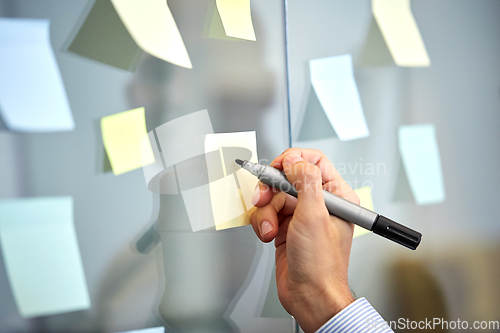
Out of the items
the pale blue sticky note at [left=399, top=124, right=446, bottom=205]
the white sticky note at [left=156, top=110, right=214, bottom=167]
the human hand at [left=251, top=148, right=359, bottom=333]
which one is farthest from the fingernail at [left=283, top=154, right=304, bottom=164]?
the pale blue sticky note at [left=399, top=124, right=446, bottom=205]

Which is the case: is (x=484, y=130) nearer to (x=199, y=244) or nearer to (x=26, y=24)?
(x=199, y=244)

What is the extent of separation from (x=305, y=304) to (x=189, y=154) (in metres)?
0.26

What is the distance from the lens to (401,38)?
489 mm

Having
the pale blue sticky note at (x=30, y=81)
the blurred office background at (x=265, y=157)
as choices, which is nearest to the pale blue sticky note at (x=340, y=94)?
the blurred office background at (x=265, y=157)

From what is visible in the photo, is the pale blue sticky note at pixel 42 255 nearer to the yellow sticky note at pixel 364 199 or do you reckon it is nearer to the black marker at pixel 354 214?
the black marker at pixel 354 214

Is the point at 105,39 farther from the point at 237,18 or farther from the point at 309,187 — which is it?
the point at 309,187

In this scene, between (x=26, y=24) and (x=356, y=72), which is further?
(x=356, y=72)

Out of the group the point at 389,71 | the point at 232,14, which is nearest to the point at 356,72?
the point at 389,71

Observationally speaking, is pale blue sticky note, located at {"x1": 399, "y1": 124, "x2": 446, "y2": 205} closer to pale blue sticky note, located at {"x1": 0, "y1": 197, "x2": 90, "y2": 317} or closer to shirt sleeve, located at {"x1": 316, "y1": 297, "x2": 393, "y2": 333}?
shirt sleeve, located at {"x1": 316, "y1": 297, "x2": 393, "y2": 333}

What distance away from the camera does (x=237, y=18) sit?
42 centimetres

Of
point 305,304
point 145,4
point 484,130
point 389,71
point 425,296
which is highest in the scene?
point 145,4

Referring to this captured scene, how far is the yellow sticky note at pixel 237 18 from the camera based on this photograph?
0.42 meters

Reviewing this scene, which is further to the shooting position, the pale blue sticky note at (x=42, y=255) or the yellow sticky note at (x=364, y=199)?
the yellow sticky note at (x=364, y=199)

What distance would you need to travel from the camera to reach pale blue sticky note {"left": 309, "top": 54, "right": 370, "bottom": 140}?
0.46m
